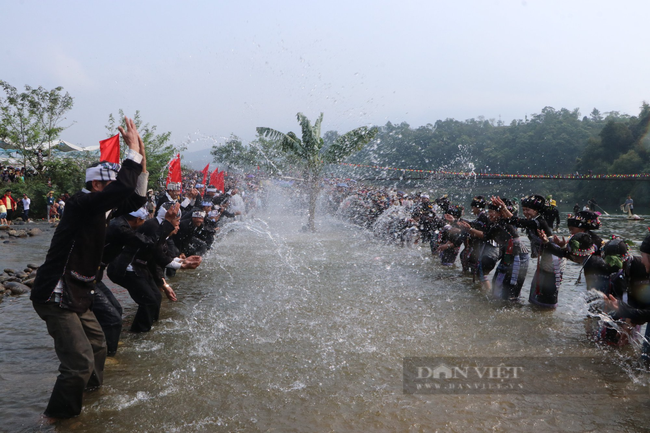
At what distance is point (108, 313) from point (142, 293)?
95 cm

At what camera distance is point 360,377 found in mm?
4359

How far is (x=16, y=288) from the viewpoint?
306 inches

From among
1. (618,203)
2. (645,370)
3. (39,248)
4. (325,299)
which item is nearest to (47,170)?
(39,248)

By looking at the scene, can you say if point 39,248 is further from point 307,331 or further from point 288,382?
point 288,382

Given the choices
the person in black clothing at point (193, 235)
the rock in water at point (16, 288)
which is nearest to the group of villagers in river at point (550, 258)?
the person in black clothing at point (193, 235)

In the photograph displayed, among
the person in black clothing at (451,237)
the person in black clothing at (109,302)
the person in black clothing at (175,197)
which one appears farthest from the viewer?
the person in black clothing at (451,237)

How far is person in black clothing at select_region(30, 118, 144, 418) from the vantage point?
130 inches

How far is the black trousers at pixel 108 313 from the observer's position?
4.42 meters

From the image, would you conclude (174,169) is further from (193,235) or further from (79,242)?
(79,242)

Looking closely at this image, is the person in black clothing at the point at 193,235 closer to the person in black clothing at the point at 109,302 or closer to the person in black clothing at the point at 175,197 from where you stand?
the person in black clothing at the point at 175,197

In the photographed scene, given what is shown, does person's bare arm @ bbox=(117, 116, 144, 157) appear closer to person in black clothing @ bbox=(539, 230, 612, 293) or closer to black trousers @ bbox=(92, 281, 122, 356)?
black trousers @ bbox=(92, 281, 122, 356)

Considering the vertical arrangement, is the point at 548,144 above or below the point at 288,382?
above

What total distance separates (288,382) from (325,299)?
3039 mm

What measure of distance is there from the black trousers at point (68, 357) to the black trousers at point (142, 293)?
6.13ft
